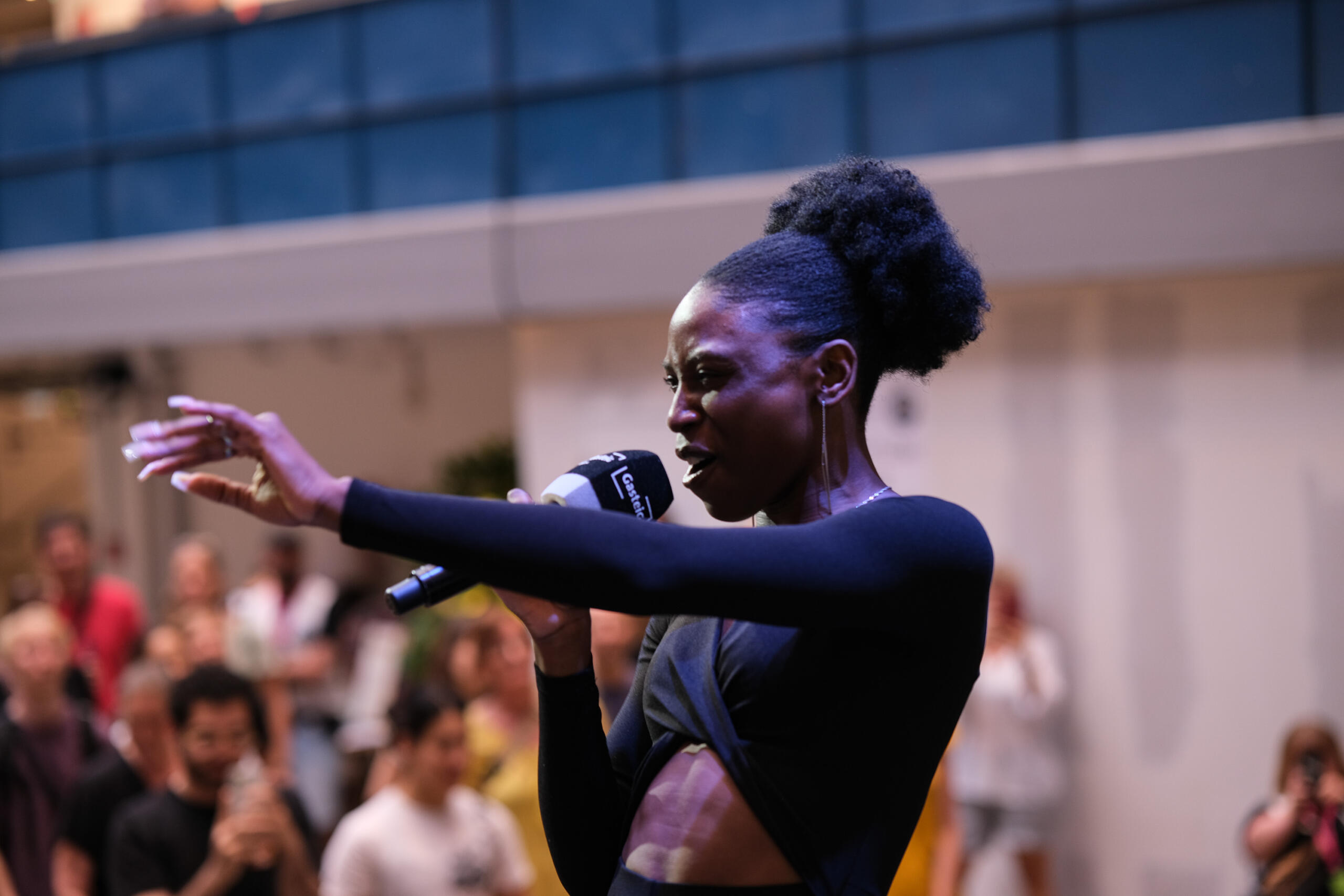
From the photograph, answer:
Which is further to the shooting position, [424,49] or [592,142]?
[424,49]

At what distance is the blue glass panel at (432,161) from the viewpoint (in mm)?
8883

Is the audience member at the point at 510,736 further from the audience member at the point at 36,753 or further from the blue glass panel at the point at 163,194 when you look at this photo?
the blue glass panel at the point at 163,194

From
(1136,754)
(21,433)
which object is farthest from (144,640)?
(21,433)

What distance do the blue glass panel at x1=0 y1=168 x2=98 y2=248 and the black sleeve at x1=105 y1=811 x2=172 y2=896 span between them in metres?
7.57

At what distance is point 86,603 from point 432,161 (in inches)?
138

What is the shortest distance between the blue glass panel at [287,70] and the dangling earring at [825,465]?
28.9 ft

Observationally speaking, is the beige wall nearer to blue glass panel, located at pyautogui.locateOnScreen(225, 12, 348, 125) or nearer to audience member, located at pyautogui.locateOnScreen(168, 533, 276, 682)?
audience member, located at pyautogui.locateOnScreen(168, 533, 276, 682)

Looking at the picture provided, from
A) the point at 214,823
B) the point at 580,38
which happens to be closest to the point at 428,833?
the point at 214,823

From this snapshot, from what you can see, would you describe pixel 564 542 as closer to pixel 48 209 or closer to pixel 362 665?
pixel 362 665

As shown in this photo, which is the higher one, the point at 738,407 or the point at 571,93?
the point at 571,93

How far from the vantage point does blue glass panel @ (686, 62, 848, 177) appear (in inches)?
304

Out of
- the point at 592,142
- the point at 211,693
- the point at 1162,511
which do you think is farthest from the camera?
the point at 592,142

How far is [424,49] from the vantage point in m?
9.16

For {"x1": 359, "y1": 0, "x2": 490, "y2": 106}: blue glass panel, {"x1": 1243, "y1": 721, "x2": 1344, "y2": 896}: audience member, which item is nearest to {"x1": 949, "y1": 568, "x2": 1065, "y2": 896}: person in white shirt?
{"x1": 1243, "y1": 721, "x2": 1344, "y2": 896}: audience member
